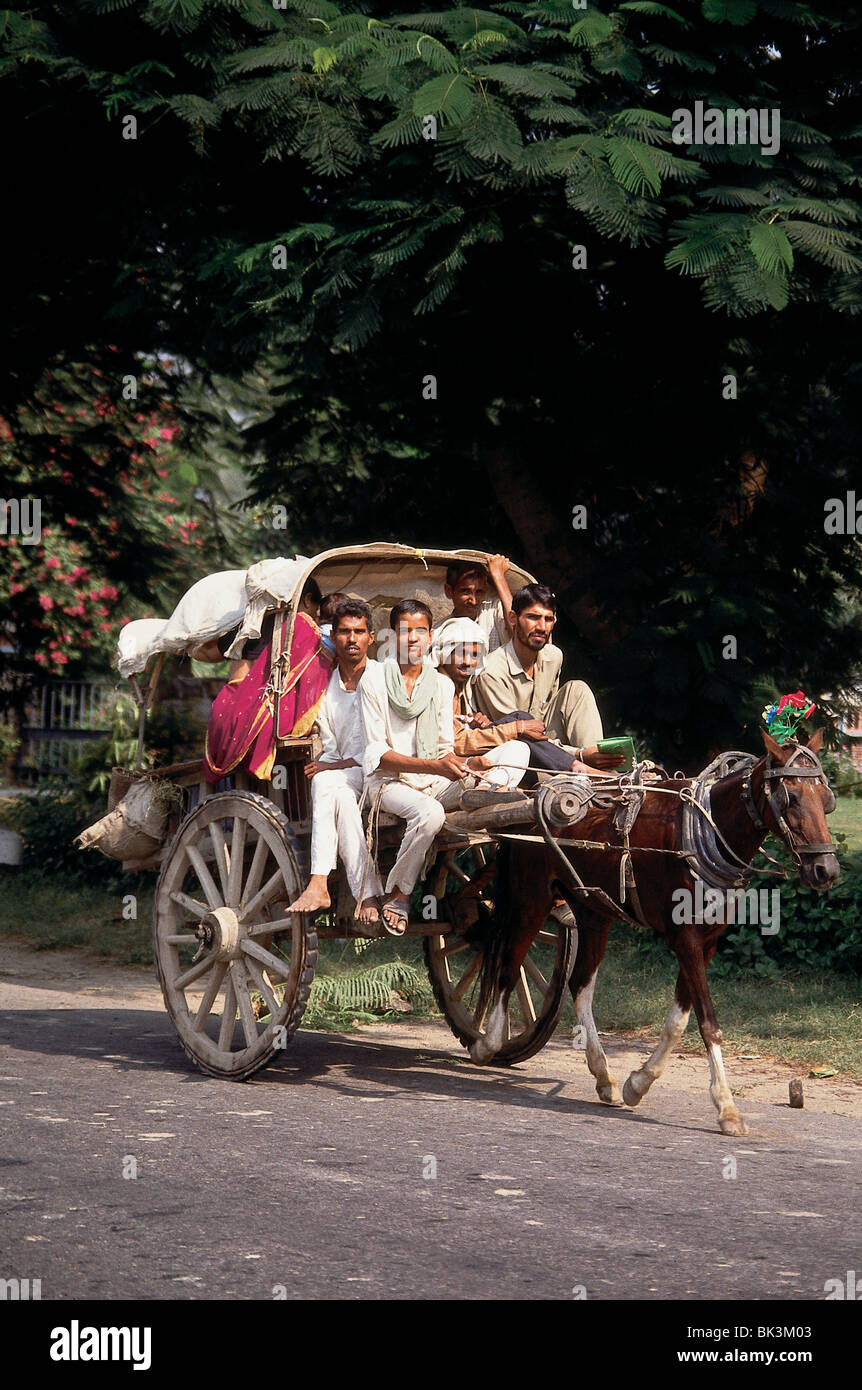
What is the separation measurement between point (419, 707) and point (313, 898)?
1144 millimetres

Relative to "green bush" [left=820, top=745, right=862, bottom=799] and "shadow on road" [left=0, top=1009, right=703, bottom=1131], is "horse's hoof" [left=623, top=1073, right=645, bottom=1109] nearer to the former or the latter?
"shadow on road" [left=0, top=1009, right=703, bottom=1131]

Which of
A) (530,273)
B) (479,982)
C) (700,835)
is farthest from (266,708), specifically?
(530,273)

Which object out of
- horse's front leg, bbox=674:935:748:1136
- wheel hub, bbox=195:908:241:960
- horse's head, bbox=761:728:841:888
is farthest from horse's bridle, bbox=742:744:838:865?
wheel hub, bbox=195:908:241:960

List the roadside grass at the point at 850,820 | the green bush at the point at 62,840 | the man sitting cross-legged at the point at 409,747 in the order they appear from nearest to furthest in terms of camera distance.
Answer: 1. the man sitting cross-legged at the point at 409,747
2. the roadside grass at the point at 850,820
3. the green bush at the point at 62,840

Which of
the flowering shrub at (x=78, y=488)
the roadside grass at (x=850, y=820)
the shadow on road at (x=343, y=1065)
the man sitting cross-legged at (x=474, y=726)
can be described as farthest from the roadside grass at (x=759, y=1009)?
the flowering shrub at (x=78, y=488)

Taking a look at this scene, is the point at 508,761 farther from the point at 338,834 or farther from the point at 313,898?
the point at 313,898

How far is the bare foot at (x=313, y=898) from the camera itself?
753 cm

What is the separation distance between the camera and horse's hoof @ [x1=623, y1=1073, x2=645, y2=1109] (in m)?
7.50

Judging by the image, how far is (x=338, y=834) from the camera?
780 centimetres

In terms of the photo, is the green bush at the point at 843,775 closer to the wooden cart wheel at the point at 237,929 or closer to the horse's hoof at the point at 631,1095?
the horse's hoof at the point at 631,1095

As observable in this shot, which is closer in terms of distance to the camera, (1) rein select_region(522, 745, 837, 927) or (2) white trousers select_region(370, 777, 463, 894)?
(1) rein select_region(522, 745, 837, 927)

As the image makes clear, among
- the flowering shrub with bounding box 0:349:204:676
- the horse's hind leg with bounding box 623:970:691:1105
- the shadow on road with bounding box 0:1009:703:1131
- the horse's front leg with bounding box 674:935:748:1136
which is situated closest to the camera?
the horse's front leg with bounding box 674:935:748:1136

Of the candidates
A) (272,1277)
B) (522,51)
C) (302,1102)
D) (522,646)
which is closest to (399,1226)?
(272,1277)

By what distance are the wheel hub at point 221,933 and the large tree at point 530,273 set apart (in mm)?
3563
